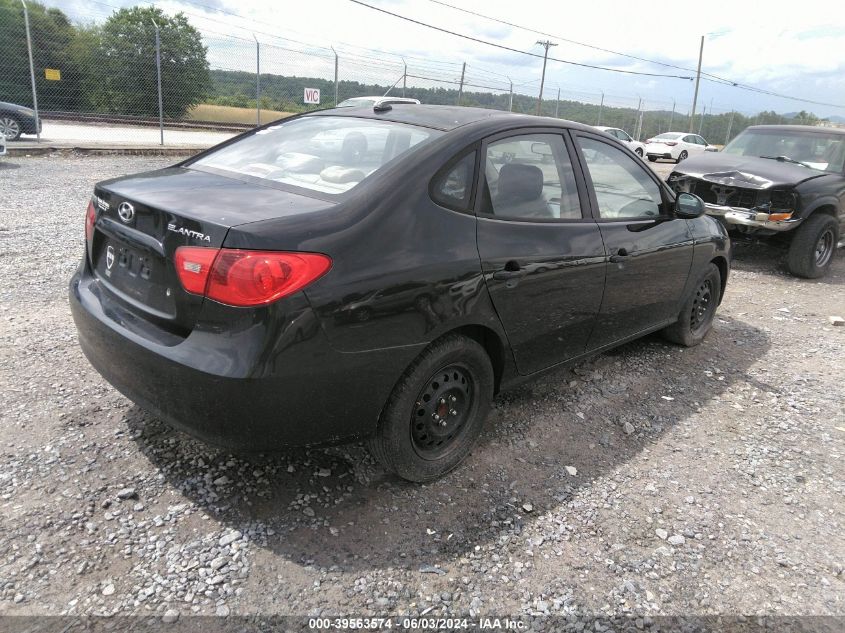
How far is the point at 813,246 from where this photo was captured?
24.4 feet

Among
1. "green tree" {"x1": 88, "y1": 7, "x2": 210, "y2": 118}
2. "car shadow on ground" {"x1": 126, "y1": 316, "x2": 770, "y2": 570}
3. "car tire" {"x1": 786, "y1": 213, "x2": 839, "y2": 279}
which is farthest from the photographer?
"green tree" {"x1": 88, "y1": 7, "x2": 210, "y2": 118}

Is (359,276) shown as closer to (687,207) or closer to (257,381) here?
(257,381)

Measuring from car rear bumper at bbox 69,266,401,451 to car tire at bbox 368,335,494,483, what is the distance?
0.12 metres

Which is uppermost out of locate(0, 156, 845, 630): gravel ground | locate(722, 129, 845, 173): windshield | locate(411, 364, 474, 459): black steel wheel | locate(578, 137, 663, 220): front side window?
locate(722, 129, 845, 173): windshield

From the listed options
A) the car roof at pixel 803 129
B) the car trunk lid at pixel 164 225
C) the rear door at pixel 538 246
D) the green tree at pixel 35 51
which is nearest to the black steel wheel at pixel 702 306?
the rear door at pixel 538 246

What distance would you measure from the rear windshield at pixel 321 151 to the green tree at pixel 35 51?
15.5m

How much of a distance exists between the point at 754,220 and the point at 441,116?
216 inches

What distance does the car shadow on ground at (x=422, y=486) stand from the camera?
2566 millimetres

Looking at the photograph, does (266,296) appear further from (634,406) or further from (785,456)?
(785,456)

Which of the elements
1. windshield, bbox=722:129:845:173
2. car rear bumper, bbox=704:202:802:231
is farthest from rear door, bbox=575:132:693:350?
windshield, bbox=722:129:845:173

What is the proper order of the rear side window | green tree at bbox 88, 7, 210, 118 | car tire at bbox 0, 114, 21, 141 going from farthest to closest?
green tree at bbox 88, 7, 210, 118 → car tire at bbox 0, 114, 21, 141 → the rear side window

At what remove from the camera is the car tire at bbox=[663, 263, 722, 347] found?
15.6 feet

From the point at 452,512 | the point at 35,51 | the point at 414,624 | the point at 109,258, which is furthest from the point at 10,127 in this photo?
the point at 414,624

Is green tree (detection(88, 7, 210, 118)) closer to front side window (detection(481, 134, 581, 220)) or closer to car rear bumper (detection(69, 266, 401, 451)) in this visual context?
front side window (detection(481, 134, 581, 220))
